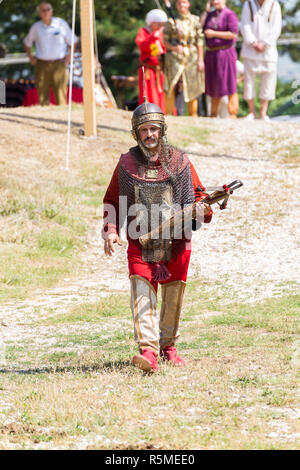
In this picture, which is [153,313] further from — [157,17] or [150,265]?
[157,17]

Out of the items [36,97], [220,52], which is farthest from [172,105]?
[36,97]

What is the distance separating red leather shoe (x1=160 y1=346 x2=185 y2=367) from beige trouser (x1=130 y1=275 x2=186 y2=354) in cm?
4

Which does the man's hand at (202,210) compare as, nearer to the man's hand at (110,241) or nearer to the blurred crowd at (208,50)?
the man's hand at (110,241)

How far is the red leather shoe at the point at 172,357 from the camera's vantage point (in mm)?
6812

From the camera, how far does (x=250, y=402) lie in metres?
5.78

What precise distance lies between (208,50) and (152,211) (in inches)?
425

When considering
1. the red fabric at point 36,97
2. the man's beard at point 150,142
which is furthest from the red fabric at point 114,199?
Answer: the red fabric at point 36,97

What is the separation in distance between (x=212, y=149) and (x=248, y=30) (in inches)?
86.2

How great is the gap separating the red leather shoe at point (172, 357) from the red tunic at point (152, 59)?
9203 millimetres

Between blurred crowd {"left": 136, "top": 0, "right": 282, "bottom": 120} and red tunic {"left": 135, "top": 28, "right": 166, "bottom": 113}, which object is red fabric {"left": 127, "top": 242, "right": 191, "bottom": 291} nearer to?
red tunic {"left": 135, "top": 28, "right": 166, "bottom": 113}

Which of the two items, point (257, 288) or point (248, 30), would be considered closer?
point (257, 288)

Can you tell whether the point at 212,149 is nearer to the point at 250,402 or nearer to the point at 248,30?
the point at 248,30
